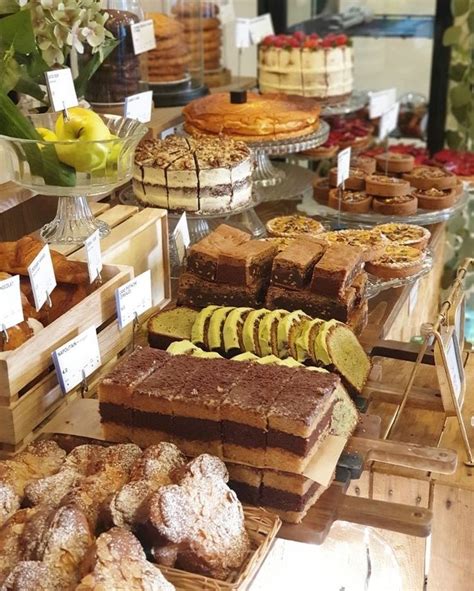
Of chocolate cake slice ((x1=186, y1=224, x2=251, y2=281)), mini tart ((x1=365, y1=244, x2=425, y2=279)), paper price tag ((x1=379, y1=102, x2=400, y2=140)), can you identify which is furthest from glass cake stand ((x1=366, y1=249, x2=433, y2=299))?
paper price tag ((x1=379, y1=102, x2=400, y2=140))

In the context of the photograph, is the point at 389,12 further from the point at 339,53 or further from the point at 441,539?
the point at 441,539

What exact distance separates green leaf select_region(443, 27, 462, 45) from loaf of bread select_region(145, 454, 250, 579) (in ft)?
10.6

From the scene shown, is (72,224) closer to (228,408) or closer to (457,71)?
(228,408)

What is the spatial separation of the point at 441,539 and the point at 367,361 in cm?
45

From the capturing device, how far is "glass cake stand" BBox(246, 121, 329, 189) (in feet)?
9.07

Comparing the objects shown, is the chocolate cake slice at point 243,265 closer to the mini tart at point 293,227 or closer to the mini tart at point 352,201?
the mini tart at point 293,227

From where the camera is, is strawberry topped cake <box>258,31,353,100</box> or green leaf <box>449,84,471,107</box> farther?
green leaf <box>449,84,471,107</box>

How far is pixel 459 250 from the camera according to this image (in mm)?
3176

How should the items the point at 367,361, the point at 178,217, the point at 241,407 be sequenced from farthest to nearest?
the point at 178,217 < the point at 367,361 < the point at 241,407

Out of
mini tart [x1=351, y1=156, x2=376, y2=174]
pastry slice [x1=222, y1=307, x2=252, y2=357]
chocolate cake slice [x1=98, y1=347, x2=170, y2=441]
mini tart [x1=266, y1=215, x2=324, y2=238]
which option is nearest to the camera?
chocolate cake slice [x1=98, y1=347, x2=170, y2=441]

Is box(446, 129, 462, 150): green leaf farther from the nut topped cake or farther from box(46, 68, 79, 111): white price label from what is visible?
box(46, 68, 79, 111): white price label

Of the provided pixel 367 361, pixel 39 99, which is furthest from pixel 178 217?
pixel 367 361

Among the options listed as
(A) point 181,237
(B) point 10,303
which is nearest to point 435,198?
(A) point 181,237

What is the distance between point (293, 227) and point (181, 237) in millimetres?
400
